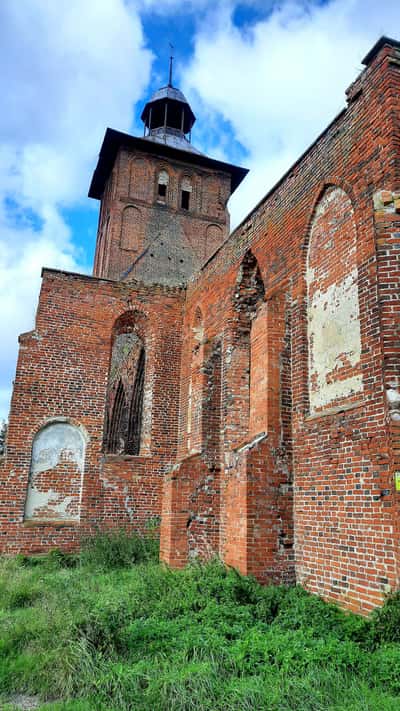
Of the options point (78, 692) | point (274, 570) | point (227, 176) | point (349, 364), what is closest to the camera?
point (78, 692)

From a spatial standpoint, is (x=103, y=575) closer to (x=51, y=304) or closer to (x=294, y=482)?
(x=294, y=482)

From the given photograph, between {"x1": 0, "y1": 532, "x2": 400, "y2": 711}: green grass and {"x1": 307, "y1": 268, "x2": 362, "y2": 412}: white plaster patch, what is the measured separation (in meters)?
2.47

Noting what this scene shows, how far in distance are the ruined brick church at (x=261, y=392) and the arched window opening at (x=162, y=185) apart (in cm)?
957

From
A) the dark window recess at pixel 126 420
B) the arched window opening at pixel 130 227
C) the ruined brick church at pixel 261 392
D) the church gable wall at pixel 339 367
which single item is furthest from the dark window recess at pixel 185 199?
the church gable wall at pixel 339 367

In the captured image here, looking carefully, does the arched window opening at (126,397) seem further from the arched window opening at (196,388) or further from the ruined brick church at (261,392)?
the arched window opening at (196,388)

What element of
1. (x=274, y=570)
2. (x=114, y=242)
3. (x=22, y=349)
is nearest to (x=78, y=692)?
(x=274, y=570)

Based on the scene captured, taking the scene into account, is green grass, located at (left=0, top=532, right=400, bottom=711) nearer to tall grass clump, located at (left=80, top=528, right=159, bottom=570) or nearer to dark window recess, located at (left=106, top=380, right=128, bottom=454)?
tall grass clump, located at (left=80, top=528, right=159, bottom=570)

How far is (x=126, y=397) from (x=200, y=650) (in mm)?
12407

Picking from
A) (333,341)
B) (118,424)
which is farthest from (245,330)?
(118,424)

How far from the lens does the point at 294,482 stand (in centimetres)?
725

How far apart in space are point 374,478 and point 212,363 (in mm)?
5243

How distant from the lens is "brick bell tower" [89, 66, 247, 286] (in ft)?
73.8

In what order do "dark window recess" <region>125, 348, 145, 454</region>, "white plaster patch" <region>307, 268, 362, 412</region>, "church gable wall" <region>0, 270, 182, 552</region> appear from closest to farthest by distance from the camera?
1. "white plaster patch" <region>307, 268, 362, 412</region>
2. "church gable wall" <region>0, 270, 182, 552</region>
3. "dark window recess" <region>125, 348, 145, 454</region>

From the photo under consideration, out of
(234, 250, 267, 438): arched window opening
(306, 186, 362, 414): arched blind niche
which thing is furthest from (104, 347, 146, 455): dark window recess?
(306, 186, 362, 414): arched blind niche
